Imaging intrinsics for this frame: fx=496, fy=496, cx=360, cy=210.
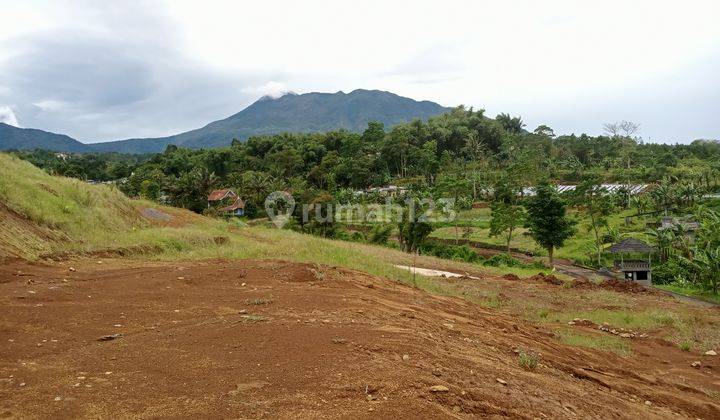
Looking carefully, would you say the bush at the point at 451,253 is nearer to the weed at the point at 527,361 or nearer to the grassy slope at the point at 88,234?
the grassy slope at the point at 88,234

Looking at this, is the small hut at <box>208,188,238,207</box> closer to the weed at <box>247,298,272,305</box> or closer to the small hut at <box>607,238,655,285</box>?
the small hut at <box>607,238,655,285</box>

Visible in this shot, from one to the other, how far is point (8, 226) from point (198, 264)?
4380 millimetres

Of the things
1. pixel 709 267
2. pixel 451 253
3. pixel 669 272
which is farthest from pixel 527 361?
pixel 669 272

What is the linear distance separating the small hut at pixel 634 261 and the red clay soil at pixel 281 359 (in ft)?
85.7

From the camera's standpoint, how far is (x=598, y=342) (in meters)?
9.82

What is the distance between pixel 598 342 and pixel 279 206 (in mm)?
39414

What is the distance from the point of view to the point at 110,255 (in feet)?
40.1

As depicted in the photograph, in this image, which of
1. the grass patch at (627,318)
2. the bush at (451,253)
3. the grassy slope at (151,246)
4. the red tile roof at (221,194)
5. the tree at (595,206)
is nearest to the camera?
the grassy slope at (151,246)

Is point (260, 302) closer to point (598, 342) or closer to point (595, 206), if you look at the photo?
point (598, 342)

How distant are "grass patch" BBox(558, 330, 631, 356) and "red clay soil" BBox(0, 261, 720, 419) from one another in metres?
0.42

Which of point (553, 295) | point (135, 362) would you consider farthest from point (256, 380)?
point (553, 295)

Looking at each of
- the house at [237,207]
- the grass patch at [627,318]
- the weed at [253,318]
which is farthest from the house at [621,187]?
the weed at [253,318]

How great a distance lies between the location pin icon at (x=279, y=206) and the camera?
1631 inches

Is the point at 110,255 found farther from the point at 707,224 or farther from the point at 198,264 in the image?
the point at 707,224
